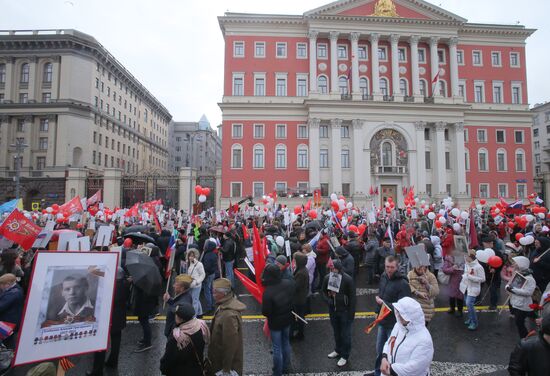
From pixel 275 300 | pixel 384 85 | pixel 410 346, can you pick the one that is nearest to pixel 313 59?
pixel 384 85

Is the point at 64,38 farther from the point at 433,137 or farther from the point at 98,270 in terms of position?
the point at 98,270

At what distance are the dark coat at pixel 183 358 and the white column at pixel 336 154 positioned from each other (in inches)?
1320

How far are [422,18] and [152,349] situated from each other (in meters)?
44.6

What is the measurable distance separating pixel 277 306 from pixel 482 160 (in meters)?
43.2

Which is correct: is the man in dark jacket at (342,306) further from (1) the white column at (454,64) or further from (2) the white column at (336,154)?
(1) the white column at (454,64)

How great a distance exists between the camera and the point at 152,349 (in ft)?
21.3

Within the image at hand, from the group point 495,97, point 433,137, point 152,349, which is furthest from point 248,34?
point 152,349

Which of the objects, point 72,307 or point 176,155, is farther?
A: point 176,155

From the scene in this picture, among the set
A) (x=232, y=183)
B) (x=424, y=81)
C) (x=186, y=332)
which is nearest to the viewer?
(x=186, y=332)

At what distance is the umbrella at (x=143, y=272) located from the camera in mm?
5430

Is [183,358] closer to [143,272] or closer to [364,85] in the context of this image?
[143,272]

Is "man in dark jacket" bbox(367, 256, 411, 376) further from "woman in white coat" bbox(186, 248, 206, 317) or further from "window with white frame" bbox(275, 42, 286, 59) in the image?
"window with white frame" bbox(275, 42, 286, 59)

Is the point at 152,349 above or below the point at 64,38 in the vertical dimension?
below

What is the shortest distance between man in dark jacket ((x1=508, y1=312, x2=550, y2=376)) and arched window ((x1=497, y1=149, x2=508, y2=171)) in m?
44.6
